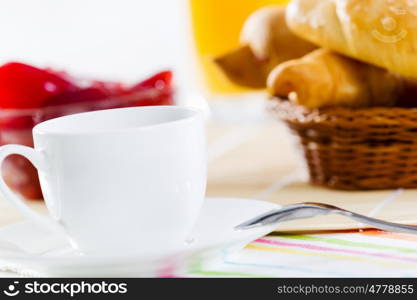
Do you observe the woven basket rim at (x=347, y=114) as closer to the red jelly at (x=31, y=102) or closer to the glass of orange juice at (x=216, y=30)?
the red jelly at (x=31, y=102)

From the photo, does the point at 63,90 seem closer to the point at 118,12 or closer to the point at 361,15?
the point at 361,15

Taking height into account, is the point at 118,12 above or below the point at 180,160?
above

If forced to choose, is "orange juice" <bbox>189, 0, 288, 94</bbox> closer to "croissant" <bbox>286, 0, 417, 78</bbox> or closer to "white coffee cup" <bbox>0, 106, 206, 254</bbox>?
"croissant" <bbox>286, 0, 417, 78</bbox>

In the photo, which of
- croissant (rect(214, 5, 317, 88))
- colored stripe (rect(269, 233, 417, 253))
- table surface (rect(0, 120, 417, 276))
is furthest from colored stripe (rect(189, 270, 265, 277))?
croissant (rect(214, 5, 317, 88))

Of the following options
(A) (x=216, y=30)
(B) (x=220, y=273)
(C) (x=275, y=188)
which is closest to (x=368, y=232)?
(B) (x=220, y=273)

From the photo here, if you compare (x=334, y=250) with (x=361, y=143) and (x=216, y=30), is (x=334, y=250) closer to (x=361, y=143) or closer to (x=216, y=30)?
(x=361, y=143)

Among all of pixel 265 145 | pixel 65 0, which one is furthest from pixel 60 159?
pixel 65 0
